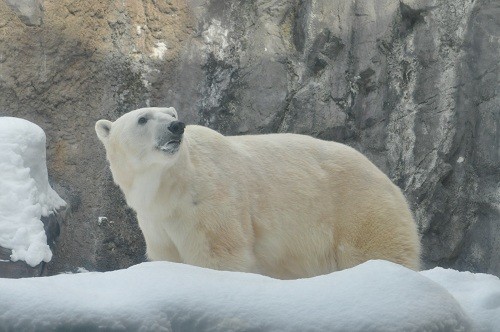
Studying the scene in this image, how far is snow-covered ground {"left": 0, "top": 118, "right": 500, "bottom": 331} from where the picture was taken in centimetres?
208

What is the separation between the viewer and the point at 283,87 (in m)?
6.61

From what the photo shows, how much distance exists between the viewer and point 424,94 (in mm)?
6492

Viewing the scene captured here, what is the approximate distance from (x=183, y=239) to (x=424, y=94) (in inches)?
116

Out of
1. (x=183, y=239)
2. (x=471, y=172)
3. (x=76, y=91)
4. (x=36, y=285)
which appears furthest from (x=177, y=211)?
(x=471, y=172)

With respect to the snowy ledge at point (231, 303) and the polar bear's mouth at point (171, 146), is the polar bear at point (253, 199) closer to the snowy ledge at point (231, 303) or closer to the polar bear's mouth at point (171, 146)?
the polar bear's mouth at point (171, 146)

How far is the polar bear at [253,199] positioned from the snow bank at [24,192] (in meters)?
1.37

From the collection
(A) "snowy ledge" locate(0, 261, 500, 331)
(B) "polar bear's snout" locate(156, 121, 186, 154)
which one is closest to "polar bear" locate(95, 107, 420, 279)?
(B) "polar bear's snout" locate(156, 121, 186, 154)

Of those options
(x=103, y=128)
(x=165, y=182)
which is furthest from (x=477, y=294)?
(x=103, y=128)

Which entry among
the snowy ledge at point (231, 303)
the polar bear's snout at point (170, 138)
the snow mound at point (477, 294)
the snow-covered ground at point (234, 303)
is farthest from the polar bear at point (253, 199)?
the snowy ledge at point (231, 303)

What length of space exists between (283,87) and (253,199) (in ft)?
7.03

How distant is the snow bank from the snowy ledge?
3.52m

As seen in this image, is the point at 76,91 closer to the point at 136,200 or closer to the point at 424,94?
the point at 136,200

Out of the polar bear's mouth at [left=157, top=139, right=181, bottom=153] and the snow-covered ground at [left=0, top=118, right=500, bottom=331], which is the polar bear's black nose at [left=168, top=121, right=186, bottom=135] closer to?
the polar bear's mouth at [left=157, top=139, right=181, bottom=153]

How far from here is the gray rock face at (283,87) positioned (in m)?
6.44
